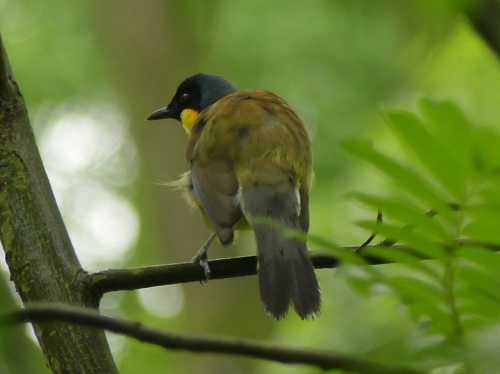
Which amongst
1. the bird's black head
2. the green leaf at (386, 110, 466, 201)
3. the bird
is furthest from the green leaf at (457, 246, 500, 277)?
the bird's black head

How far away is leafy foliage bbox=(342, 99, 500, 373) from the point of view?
128 centimetres

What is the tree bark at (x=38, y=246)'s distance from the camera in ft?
8.31

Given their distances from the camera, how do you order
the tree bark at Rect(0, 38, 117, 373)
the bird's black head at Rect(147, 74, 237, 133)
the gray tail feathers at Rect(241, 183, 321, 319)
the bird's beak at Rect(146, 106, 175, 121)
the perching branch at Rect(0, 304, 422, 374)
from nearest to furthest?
the perching branch at Rect(0, 304, 422, 374)
the tree bark at Rect(0, 38, 117, 373)
the gray tail feathers at Rect(241, 183, 321, 319)
the bird's black head at Rect(147, 74, 237, 133)
the bird's beak at Rect(146, 106, 175, 121)

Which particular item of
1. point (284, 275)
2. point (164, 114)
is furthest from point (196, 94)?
point (284, 275)

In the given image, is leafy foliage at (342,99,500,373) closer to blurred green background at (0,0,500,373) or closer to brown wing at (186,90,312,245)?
brown wing at (186,90,312,245)

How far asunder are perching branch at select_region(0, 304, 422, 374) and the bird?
2204 mm

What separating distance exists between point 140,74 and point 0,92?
31.6 feet

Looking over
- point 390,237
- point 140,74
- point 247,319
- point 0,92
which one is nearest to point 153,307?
point 247,319

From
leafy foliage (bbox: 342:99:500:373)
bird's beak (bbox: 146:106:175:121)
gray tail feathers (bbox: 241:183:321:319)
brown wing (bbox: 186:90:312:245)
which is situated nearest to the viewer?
leafy foliage (bbox: 342:99:500:373)

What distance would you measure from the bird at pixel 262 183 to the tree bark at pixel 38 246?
99 cm

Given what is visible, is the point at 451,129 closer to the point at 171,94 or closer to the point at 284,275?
the point at 284,275

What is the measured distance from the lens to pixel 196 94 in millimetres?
6895

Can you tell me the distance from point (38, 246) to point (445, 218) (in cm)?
155

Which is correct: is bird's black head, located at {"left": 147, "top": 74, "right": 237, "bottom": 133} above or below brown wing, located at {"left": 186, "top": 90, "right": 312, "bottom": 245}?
above
